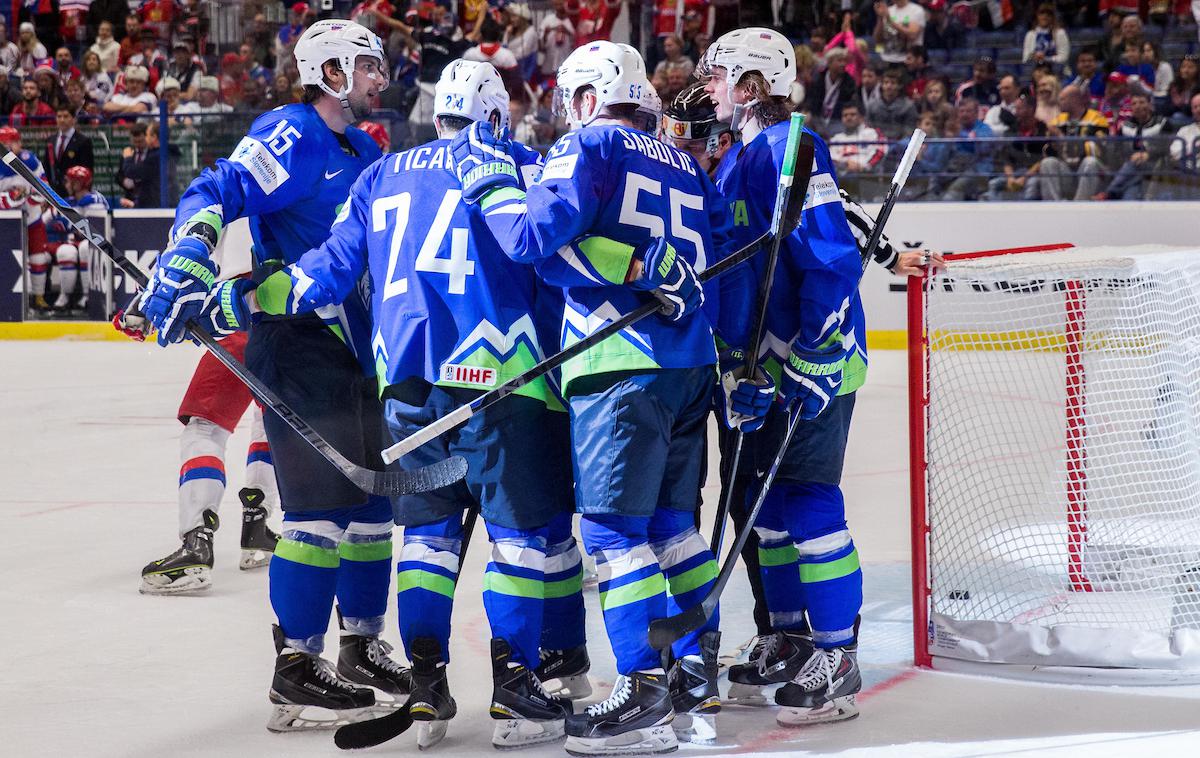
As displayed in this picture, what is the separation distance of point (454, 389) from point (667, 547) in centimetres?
50

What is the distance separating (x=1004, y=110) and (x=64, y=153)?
671cm

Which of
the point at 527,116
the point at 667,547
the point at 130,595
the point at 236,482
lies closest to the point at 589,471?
the point at 667,547

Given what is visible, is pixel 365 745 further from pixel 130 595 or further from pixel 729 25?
pixel 729 25

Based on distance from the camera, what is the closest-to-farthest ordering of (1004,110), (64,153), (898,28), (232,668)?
1. (232,668)
2. (1004,110)
3. (64,153)
4. (898,28)

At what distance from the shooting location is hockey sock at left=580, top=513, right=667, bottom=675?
8.04ft

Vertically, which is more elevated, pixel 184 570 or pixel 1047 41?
pixel 1047 41

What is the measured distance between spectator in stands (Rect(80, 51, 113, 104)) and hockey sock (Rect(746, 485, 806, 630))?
33.7 ft

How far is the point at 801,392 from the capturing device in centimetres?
270

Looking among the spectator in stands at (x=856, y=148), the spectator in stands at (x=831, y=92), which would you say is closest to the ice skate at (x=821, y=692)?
the spectator in stands at (x=856, y=148)

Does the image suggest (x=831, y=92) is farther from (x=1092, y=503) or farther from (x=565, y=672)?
(x=565, y=672)

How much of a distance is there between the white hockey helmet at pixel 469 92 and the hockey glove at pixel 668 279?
45 centimetres

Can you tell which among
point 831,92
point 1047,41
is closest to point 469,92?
point 831,92

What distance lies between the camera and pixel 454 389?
2.56 meters

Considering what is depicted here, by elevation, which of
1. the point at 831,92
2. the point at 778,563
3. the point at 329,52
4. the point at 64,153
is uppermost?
the point at 831,92
